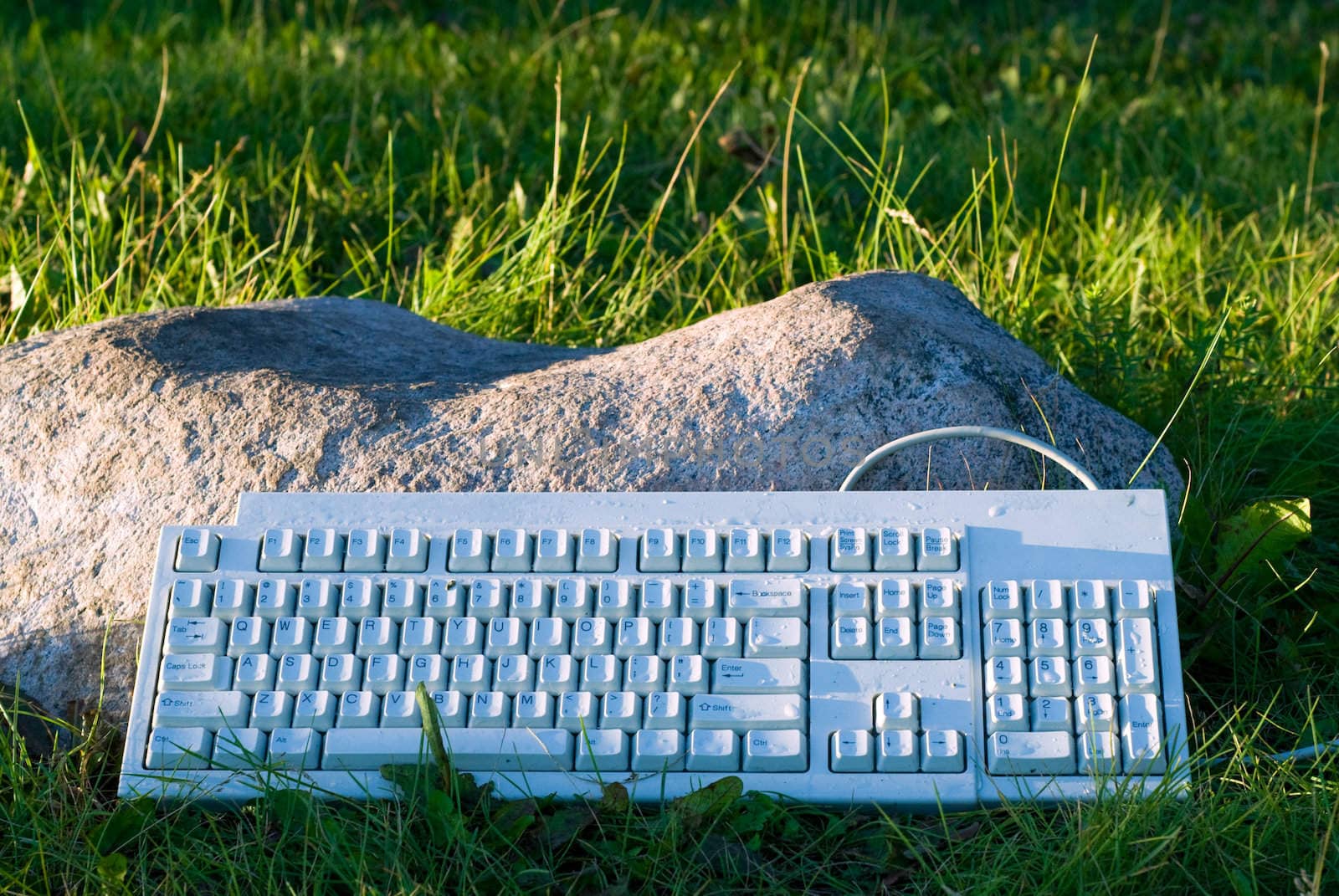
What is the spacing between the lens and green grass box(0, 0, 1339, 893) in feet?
4.92

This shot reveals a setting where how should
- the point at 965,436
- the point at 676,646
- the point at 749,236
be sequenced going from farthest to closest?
the point at 749,236
the point at 965,436
the point at 676,646

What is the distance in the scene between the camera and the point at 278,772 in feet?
5.05

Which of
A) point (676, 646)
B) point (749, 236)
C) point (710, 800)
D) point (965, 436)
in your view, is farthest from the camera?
point (749, 236)

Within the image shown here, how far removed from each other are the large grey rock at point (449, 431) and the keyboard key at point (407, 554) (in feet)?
0.63

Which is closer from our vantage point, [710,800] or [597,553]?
[710,800]

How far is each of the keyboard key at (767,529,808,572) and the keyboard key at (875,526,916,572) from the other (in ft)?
0.30

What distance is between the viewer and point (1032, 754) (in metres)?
1.50

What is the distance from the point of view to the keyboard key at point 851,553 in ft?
5.41

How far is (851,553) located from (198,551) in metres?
0.82

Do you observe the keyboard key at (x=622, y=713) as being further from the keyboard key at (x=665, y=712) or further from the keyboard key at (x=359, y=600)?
the keyboard key at (x=359, y=600)

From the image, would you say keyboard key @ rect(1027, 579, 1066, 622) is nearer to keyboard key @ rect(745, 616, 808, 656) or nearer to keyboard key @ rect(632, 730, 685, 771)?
keyboard key @ rect(745, 616, 808, 656)

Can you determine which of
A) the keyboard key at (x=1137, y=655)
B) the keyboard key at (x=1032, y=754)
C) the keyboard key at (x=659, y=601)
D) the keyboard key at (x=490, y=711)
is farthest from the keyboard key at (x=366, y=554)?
the keyboard key at (x=1137, y=655)

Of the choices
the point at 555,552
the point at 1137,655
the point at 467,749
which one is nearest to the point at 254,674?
the point at 467,749

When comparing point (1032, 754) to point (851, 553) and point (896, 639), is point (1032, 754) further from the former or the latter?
point (851, 553)
